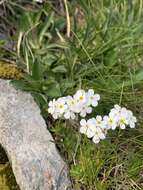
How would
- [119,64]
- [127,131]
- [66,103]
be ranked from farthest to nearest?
[119,64], [127,131], [66,103]

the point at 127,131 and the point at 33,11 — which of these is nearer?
the point at 127,131

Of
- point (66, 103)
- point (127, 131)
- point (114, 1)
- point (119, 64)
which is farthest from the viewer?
point (114, 1)

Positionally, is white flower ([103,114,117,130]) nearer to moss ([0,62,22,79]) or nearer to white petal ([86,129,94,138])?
white petal ([86,129,94,138])

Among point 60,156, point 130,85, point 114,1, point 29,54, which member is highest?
point 114,1

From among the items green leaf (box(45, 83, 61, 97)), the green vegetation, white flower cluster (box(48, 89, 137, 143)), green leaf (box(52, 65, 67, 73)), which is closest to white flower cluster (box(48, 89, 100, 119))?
white flower cluster (box(48, 89, 137, 143))

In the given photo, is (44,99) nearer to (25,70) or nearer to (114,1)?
(25,70)

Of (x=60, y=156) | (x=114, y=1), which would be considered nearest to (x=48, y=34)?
(x=114, y=1)

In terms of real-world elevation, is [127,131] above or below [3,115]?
below
